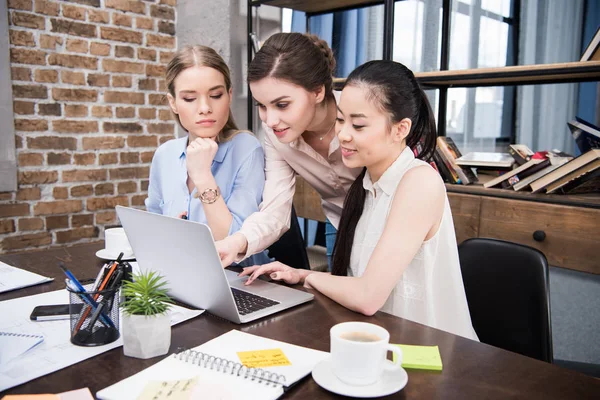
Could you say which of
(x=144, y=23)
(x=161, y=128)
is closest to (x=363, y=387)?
(x=161, y=128)

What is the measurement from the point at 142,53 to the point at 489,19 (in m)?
1.97

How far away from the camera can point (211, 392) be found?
0.68m

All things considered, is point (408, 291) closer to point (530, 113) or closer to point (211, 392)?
point (211, 392)

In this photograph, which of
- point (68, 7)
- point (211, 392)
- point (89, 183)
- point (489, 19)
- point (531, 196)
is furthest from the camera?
point (489, 19)

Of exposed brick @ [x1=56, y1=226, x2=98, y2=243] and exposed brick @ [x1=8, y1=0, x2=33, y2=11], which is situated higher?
exposed brick @ [x1=8, y1=0, x2=33, y2=11]

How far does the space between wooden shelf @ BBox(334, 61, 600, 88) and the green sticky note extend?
1335 millimetres

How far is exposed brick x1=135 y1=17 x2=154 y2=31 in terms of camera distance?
107 inches

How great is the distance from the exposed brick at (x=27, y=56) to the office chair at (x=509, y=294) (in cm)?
205

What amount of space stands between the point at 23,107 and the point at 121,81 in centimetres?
49

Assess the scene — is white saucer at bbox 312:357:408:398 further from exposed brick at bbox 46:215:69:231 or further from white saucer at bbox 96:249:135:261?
exposed brick at bbox 46:215:69:231

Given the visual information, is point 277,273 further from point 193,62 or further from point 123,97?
point 123,97

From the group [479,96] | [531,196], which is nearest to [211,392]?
[531,196]

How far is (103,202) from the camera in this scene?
269cm

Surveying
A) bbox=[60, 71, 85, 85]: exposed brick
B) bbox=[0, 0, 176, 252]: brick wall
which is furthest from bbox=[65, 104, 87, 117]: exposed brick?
bbox=[60, 71, 85, 85]: exposed brick
